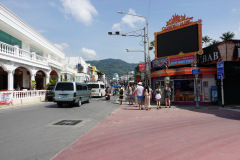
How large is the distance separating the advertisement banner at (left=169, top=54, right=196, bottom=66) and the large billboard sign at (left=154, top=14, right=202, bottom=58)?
773 mm

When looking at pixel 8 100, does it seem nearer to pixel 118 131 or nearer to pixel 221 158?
pixel 118 131

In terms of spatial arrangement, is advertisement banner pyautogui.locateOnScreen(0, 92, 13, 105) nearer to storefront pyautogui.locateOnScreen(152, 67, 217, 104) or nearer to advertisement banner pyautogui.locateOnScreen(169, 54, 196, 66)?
storefront pyautogui.locateOnScreen(152, 67, 217, 104)

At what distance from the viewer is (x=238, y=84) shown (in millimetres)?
15211

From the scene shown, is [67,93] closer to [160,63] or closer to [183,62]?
[160,63]

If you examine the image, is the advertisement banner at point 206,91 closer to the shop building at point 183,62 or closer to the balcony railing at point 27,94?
the shop building at point 183,62

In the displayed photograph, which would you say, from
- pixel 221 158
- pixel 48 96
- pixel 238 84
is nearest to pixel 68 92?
pixel 48 96

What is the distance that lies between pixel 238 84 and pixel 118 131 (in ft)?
45.6

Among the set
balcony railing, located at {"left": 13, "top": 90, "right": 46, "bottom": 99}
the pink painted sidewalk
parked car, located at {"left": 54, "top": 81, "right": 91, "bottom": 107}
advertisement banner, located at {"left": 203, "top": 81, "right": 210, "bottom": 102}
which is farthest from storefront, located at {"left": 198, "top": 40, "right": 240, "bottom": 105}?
balcony railing, located at {"left": 13, "top": 90, "right": 46, "bottom": 99}

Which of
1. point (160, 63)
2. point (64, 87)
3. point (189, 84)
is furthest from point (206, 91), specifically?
point (64, 87)

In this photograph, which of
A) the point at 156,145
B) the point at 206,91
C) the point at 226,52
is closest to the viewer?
the point at 156,145

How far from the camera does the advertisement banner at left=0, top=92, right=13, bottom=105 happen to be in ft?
43.3

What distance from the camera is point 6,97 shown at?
44.3 ft

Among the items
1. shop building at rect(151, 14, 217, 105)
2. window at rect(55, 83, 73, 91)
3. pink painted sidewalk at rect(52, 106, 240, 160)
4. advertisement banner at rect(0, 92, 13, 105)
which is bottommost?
pink painted sidewalk at rect(52, 106, 240, 160)

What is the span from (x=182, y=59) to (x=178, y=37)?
256 centimetres
